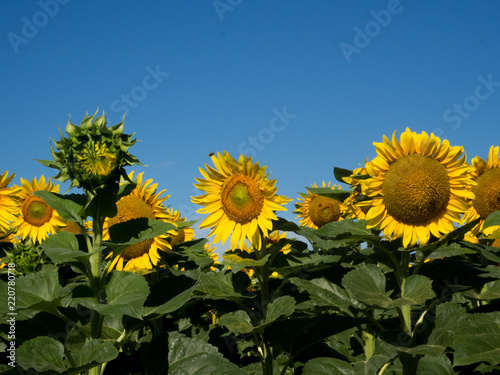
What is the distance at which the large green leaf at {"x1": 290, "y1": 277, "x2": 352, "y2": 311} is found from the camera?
10.9 ft

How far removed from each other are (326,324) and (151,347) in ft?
3.99

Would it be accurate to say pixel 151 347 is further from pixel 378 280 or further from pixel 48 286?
pixel 378 280

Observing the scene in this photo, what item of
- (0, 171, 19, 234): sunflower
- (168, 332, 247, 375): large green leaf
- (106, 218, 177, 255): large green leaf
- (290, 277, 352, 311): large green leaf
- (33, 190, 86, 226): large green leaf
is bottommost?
(168, 332, 247, 375): large green leaf

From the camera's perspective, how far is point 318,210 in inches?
291

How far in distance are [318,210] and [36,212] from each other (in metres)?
3.87

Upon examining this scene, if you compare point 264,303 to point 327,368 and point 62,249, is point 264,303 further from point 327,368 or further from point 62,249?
point 62,249

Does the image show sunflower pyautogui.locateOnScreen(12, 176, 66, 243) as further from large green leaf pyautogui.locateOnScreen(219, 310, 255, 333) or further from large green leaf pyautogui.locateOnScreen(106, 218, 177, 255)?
large green leaf pyautogui.locateOnScreen(106, 218, 177, 255)

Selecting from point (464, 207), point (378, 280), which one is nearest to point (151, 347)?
point (378, 280)

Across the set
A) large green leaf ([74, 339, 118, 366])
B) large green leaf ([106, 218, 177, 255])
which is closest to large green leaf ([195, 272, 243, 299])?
large green leaf ([106, 218, 177, 255])

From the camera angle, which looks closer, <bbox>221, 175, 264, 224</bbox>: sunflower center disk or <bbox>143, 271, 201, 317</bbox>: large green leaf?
<bbox>143, 271, 201, 317</bbox>: large green leaf

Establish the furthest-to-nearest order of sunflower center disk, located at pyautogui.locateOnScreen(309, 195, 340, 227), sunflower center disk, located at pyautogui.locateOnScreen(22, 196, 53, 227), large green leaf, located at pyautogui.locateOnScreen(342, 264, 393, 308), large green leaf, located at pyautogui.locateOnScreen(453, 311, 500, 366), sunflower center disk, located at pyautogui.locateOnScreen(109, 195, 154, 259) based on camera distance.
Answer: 1. sunflower center disk, located at pyautogui.locateOnScreen(309, 195, 340, 227)
2. sunflower center disk, located at pyautogui.locateOnScreen(22, 196, 53, 227)
3. sunflower center disk, located at pyautogui.locateOnScreen(109, 195, 154, 259)
4. large green leaf, located at pyautogui.locateOnScreen(342, 264, 393, 308)
5. large green leaf, located at pyautogui.locateOnScreen(453, 311, 500, 366)

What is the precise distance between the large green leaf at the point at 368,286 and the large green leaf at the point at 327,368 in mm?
484

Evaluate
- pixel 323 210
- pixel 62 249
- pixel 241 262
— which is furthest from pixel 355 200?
pixel 323 210

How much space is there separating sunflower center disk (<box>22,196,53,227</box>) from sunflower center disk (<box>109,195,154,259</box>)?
246 centimetres
